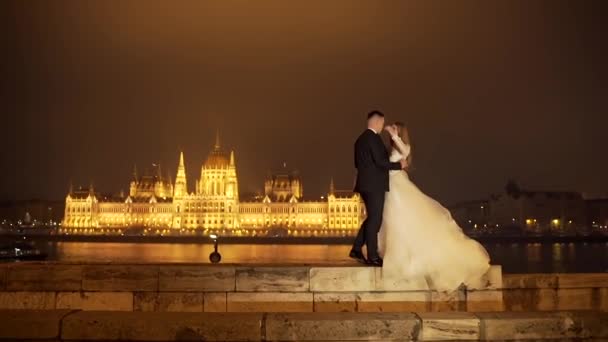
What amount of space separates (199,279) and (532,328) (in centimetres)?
328

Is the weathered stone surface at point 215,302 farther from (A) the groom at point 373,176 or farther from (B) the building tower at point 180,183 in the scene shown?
(B) the building tower at point 180,183

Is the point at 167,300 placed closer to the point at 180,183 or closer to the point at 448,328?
the point at 448,328

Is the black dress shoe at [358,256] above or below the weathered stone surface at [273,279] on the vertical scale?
above

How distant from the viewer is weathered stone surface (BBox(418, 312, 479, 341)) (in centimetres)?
572

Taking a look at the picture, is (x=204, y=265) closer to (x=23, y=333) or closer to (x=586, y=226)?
(x=23, y=333)

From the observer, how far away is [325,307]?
23.1 feet

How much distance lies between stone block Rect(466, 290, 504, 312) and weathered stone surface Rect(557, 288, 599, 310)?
2.85ft

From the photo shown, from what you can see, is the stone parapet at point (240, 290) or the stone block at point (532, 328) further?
the stone parapet at point (240, 290)

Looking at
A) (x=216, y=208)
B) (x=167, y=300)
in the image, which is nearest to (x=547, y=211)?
(x=216, y=208)

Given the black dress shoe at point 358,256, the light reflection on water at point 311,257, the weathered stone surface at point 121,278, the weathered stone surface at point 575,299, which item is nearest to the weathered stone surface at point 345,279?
the black dress shoe at point 358,256

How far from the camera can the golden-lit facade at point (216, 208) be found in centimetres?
12369

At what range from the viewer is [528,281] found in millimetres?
7500

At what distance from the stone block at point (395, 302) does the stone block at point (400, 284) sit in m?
0.04

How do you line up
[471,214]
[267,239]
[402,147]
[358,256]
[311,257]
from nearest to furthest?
[402,147]
[358,256]
[311,257]
[267,239]
[471,214]
